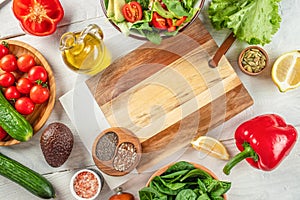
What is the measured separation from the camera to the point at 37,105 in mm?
2146

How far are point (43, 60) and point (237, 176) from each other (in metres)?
0.88

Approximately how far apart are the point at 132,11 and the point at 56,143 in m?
0.57

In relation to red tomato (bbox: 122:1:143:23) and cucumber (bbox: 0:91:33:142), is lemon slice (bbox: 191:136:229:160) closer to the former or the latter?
red tomato (bbox: 122:1:143:23)

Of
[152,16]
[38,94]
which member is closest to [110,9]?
[152,16]

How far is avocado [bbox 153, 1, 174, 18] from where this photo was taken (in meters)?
1.95

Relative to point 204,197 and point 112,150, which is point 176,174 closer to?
point 204,197

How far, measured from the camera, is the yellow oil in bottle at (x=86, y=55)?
2.02 metres

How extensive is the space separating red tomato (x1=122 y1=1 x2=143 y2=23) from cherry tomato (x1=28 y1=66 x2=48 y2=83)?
1.30 feet

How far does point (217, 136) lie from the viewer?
2.12 m

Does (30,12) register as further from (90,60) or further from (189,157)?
(189,157)

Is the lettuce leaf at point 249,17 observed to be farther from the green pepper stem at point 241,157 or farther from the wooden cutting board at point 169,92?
the green pepper stem at point 241,157

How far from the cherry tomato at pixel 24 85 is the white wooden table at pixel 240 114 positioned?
0.41 feet

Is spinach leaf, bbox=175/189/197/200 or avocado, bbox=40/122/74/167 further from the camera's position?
avocado, bbox=40/122/74/167

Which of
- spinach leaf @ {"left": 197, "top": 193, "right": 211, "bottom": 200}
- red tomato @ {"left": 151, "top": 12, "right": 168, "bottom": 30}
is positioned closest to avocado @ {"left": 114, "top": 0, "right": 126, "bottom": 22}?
red tomato @ {"left": 151, "top": 12, "right": 168, "bottom": 30}
